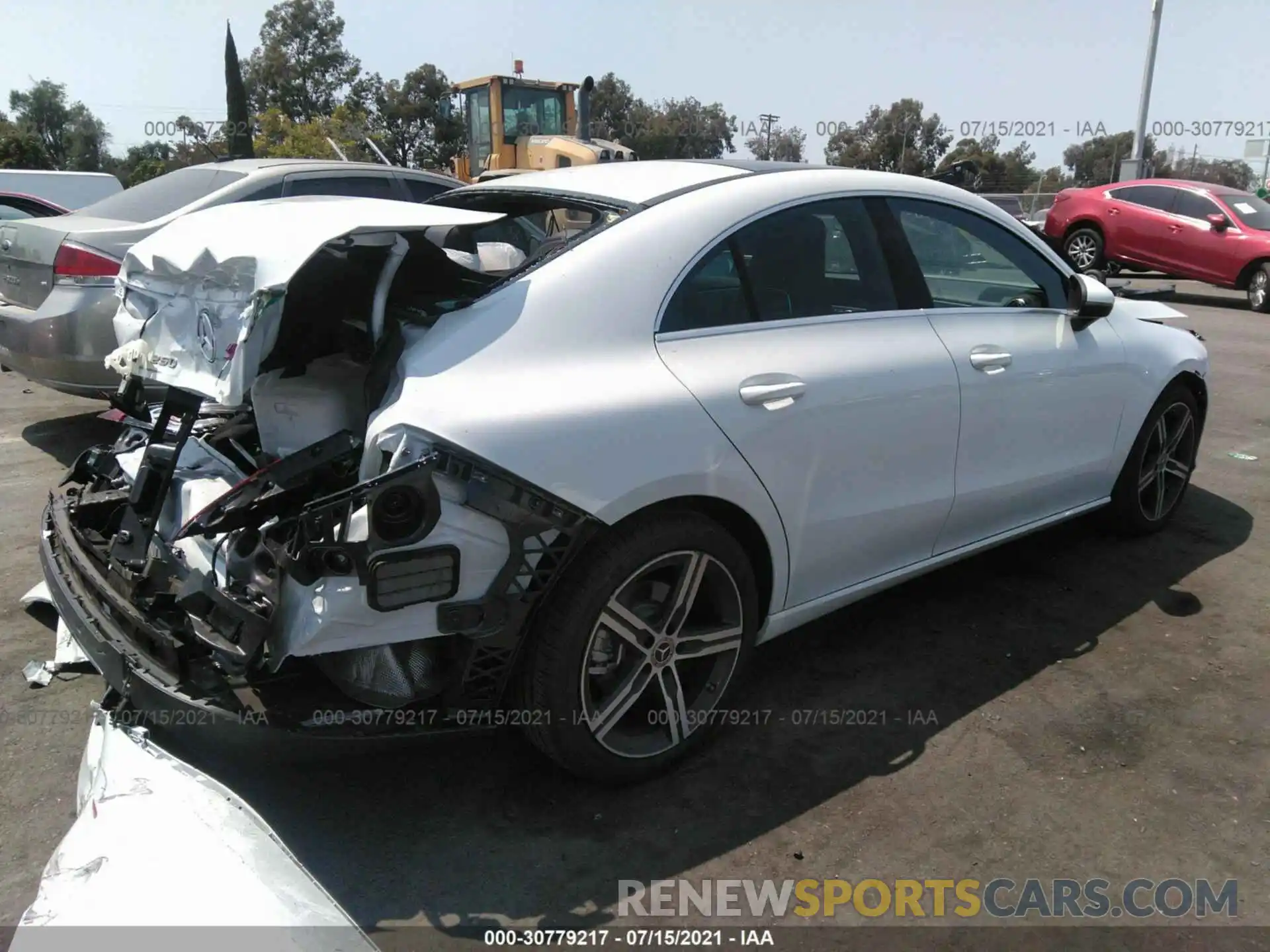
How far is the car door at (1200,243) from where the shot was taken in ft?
42.2

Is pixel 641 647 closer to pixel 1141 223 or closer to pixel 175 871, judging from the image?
pixel 175 871

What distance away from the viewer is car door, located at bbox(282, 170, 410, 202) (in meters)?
6.08

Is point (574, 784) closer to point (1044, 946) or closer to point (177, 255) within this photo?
point (1044, 946)

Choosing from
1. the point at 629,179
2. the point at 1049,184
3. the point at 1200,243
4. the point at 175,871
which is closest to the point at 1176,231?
the point at 1200,243

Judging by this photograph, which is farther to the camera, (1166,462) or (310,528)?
(1166,462)

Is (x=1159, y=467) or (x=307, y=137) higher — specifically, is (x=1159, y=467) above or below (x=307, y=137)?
below

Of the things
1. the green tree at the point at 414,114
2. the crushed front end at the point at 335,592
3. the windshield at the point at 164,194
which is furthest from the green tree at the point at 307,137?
the crushed front end at the point at 335,592

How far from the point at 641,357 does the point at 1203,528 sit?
3671 mm

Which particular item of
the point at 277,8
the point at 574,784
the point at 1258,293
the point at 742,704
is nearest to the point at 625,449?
the point at 574,784

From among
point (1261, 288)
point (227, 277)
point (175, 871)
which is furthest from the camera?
point (1261, 288)

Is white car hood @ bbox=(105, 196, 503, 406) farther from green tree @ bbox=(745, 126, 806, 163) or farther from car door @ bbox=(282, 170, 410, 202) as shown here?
green tree @ bbox=(745, 126, 806, 163)

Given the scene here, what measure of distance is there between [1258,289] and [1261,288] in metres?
0.04

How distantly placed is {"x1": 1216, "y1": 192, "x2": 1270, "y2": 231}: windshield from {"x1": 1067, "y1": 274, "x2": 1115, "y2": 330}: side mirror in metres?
11.4

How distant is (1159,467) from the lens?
4457mm
